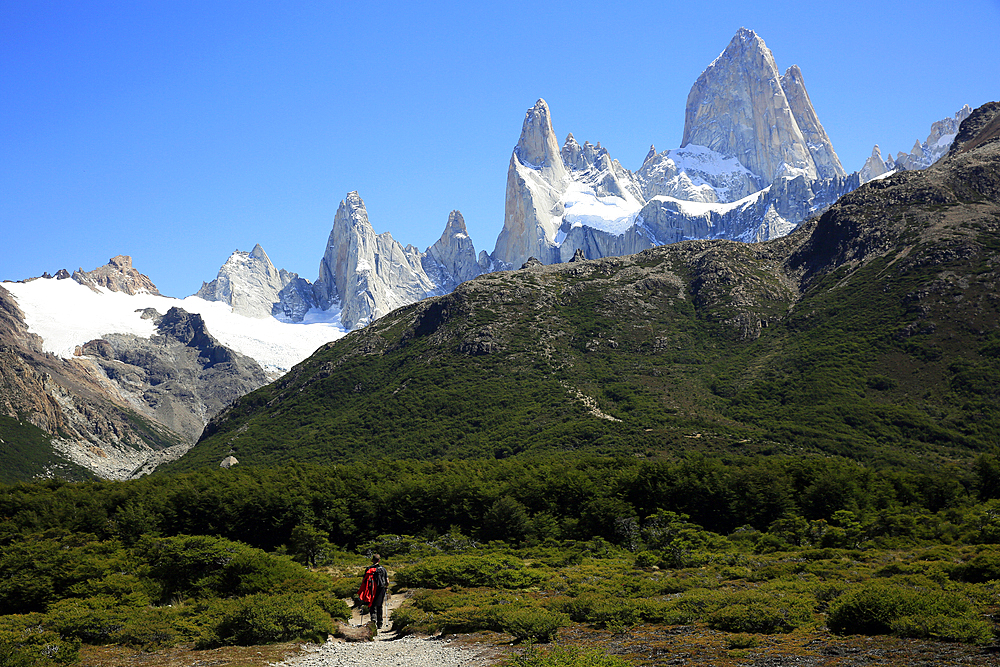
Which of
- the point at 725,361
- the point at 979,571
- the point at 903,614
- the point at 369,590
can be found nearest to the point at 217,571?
the point at 369,590

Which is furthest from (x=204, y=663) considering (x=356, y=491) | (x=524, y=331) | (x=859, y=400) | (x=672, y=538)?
(x=524, y=331)

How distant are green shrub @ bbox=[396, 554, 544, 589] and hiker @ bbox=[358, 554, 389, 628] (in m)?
9.17

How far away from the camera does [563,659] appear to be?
23156mm

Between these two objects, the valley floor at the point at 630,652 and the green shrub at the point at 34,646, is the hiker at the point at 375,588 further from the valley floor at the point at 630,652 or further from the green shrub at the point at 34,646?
the green shrub at the point at 34,646

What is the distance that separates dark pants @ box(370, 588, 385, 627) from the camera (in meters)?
32.8

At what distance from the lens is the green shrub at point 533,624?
28781 millimetres

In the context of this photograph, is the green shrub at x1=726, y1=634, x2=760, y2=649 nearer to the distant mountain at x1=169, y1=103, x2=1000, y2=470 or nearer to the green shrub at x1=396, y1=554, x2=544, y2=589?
the green shrub at x1=396, y1=554, x2=544, y2=589

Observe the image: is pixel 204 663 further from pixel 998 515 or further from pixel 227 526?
pixel 998 515

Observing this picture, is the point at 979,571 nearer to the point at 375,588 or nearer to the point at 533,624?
the point at 533,624

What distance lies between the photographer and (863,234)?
174m

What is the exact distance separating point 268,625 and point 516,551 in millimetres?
28378

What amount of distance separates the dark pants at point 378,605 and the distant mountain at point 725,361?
293 ft

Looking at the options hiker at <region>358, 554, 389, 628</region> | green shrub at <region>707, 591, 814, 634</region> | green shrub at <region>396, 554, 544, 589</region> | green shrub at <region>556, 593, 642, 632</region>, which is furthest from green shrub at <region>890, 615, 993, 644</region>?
green shrub at <region>396, 554, 544, 589</region>

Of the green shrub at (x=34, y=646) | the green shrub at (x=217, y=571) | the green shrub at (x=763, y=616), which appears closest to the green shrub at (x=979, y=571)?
the green shrub at (x=763, y=616)
